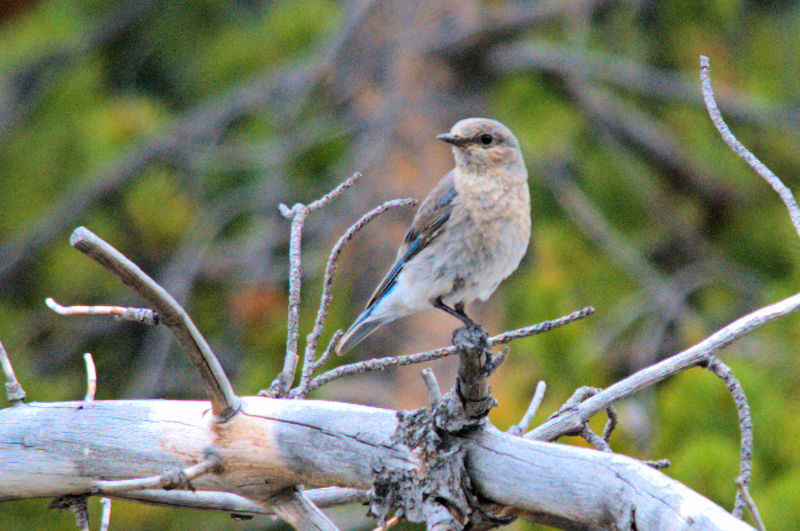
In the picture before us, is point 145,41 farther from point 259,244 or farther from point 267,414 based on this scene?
point 267,414

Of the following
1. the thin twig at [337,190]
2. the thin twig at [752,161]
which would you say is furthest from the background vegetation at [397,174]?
the thin twig at [752,161]

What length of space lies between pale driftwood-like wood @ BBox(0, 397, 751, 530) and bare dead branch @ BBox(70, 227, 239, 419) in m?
0.08

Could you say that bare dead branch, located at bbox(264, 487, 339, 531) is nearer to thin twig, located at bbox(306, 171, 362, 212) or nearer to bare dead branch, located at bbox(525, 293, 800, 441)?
bare dead branch, located at bbox(525, 293, 800, 441)

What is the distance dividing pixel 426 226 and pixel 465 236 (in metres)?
0.21

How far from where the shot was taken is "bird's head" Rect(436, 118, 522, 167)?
10.7 ft

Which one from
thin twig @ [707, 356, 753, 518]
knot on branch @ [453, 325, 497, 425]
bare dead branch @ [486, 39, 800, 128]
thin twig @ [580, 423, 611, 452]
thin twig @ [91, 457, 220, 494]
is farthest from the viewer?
bare dead branch @ [486, 39, 800, 128]

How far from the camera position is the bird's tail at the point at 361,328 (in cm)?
321

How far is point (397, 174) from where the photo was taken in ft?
15.8

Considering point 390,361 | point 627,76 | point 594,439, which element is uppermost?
point 627,76

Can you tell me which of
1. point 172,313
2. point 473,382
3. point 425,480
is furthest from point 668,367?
point 172,313

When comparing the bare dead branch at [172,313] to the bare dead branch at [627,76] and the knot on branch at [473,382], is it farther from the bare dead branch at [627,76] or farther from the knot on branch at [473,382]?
the bare dead branch at [627,76]

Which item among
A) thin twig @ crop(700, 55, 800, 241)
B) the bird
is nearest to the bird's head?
the bird

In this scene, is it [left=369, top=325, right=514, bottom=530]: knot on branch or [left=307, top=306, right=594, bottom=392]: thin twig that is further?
[left=307, top=306, right=594, bottom=392]: thin twig

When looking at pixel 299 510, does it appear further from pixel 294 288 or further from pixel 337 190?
pixel 337 190
